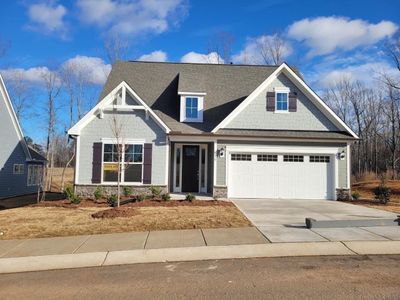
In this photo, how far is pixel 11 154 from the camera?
24.7 m

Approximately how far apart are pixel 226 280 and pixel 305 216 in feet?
24.4

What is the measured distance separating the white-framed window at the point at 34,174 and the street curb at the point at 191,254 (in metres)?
19.5

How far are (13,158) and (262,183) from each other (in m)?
A: 16.3

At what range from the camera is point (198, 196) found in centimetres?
1806

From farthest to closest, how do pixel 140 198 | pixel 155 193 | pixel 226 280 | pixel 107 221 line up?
pixel 155 193 → pixel 140 198 → pixel 107 221 → pixel 226 280

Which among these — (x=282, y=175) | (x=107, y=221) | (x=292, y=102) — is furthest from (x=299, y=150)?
(x=107, y=221)

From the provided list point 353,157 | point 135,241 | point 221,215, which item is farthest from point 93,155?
point 353,157

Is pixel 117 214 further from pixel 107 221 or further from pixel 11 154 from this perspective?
pixel 11 154

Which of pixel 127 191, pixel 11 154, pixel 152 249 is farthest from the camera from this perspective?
pixel 11 154

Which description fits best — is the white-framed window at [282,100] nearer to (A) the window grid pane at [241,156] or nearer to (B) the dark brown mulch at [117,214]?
(A) the window grid pane at [241,156]

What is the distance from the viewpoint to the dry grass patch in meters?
11.0

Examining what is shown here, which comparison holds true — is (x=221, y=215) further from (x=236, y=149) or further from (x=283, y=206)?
(x=236, y=149)

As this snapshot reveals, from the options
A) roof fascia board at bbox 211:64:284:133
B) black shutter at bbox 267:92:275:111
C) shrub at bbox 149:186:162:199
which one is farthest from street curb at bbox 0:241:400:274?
black shutter at bbox 267:92:275:111

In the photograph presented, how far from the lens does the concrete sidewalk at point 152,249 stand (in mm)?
8031
